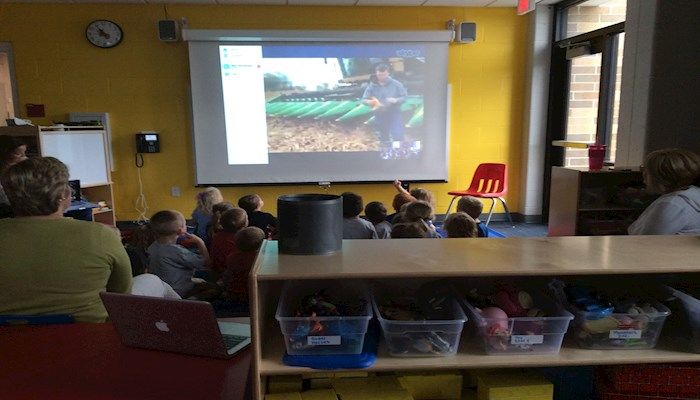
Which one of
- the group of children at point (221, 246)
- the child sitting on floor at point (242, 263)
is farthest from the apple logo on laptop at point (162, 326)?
the child sitting on floor at point (242, 263)

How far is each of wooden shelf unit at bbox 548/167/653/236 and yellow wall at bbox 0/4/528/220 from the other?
7.80ft

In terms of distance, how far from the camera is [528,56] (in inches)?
215

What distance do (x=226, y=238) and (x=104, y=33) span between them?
3.44m

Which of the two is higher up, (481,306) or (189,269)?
(481,306)

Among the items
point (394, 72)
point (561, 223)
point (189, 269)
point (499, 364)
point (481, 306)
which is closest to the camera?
point (499, 364)

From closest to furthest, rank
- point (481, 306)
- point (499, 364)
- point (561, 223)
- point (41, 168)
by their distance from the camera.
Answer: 1. point (499, 364)
2. point (481, 306)
3. point (41, 168)
4. point (561, 223)

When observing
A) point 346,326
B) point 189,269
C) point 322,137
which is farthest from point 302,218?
point 322,137

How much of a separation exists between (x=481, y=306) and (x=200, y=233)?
3.14 metres

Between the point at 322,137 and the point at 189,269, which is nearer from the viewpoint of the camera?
the point at 189,269

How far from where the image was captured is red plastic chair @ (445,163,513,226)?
501cm

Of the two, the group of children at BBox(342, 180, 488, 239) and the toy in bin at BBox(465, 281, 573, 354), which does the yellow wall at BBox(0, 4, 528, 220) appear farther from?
the toy in bin at BBox(465, 281, 573, 354)

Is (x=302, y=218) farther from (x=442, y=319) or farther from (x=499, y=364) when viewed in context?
(x=499, y=364)

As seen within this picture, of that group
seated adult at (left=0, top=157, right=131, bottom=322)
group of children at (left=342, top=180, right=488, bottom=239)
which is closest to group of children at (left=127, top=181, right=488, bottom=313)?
group of children at (left=342, top=180, right=488, bottom=239)

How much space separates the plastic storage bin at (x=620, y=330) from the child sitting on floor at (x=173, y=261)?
6.85ft
